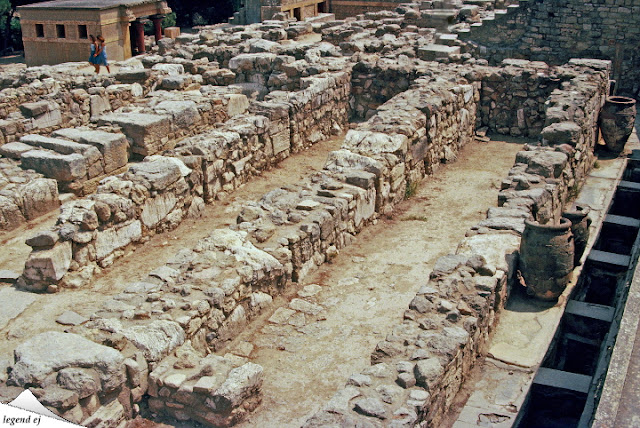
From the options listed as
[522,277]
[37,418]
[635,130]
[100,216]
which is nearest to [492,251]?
[522,277]

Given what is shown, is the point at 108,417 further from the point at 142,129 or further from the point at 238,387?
the point at 142,129

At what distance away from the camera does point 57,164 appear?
11.1m

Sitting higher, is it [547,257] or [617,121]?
[617,121]

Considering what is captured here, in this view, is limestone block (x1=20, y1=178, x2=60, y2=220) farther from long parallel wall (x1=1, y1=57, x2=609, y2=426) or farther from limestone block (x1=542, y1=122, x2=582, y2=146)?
limestone block (x1=542, y1=122, x2=582, y2=146)

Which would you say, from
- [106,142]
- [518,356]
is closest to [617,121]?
[518,356]

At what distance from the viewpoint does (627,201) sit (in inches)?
476

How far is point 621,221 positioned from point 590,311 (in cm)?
294

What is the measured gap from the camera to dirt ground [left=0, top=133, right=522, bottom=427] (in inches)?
287

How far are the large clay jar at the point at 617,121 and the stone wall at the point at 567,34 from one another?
13.2 ft

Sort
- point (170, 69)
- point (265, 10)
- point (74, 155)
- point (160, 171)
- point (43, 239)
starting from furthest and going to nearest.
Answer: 1. point (265, 10)
2. point (170, 69)
3. point (74, 155)
4. point (160, 171)
5. point (43, 239)

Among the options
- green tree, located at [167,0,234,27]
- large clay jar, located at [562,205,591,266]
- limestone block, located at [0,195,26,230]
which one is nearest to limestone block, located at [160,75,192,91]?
limestone block, located at [0,195,26,230]

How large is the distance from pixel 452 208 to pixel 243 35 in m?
9.17

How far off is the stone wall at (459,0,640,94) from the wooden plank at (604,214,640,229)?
6757mm

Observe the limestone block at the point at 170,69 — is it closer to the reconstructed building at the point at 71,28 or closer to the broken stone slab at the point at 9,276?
the reconstructed building at the point at 71,28
